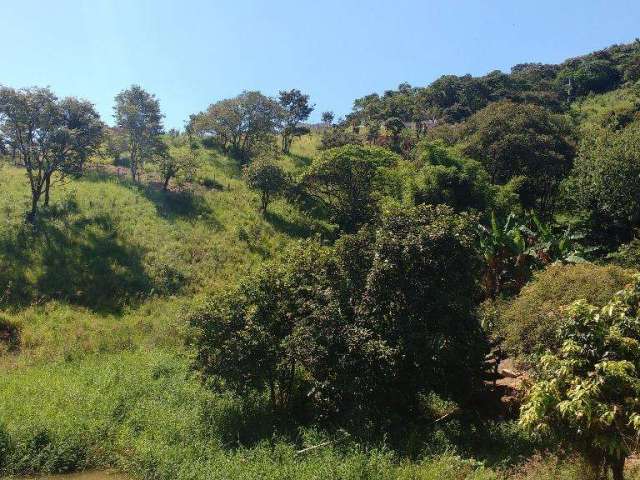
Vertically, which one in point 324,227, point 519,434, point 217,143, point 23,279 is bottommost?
point 519,434

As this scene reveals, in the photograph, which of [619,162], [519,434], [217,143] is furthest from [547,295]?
[217,143]

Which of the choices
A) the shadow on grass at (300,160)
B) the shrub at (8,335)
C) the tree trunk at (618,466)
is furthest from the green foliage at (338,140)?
the tree trunk at (618,466)

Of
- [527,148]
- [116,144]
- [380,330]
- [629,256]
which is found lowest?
[380,330]

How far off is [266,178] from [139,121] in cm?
925

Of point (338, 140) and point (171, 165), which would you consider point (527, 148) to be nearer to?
point (338, 140)

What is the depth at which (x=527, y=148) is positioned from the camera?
29.6 metres

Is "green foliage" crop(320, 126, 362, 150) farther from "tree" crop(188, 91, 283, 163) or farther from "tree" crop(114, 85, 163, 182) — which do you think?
"tree" crop(114, 85, 163, 182)

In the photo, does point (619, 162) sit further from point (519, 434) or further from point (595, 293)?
point (519, 434)

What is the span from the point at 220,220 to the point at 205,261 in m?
4.99

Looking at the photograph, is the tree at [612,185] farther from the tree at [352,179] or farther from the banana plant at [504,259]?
the tree at [352,179]

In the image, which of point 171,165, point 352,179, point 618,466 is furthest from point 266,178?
point 618,466

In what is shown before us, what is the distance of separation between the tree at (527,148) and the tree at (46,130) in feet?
72.4

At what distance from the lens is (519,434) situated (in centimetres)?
1134

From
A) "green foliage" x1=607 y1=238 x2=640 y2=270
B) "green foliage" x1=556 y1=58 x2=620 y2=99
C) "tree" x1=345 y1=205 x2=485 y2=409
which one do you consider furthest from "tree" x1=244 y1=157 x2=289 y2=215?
"green foliage" x1=556 y1=58 x2=620 y2=99
